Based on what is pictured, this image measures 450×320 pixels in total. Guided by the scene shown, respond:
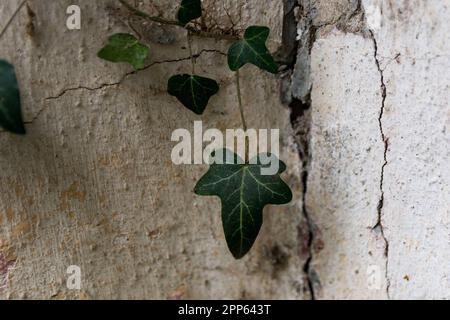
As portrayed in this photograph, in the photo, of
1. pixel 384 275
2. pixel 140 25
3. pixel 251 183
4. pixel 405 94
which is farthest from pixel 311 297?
pixel 140 25

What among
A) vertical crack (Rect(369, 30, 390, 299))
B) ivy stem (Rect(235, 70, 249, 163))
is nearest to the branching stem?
ivy stem (Rect(235, 70, 249, 163))

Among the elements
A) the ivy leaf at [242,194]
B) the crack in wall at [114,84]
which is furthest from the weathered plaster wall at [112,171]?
the ivy leaf at [242,194]

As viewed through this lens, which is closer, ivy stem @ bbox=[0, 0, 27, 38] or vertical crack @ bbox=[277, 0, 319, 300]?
ivy stem @ bbox=[0, 0, 27, 38]

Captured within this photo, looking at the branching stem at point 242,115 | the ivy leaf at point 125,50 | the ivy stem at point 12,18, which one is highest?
the ivy stem at point 12,18

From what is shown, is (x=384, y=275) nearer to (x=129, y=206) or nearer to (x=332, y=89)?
(x=332, y=89)

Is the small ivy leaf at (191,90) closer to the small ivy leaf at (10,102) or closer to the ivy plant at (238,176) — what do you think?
the ivy plant at (238,176)

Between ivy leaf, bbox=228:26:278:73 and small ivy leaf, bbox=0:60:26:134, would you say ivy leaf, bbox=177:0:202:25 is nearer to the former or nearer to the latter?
ivy leaf, bbox=228:26:278:73
